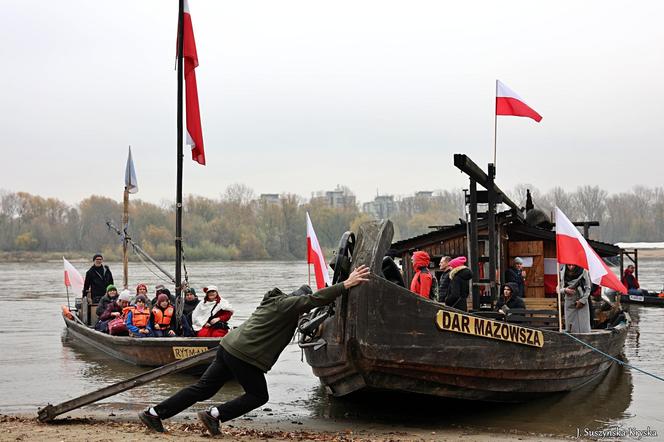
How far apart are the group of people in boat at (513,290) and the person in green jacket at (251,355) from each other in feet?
7.96

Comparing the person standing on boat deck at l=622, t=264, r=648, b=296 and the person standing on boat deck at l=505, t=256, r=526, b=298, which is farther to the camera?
the person standing on boat deck at l=622, t=264, r=648, b=296

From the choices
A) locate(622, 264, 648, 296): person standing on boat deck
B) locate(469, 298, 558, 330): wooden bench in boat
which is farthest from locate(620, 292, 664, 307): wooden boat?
locate(469, 298, 558, 330): wooden bench in boat

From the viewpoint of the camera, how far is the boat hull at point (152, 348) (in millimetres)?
12141

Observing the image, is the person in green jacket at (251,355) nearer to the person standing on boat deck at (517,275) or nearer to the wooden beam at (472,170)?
the wooden beam at (472,170)

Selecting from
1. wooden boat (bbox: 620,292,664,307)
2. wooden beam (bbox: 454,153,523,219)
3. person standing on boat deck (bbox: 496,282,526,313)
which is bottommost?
wooden boat (bbox: 620,292,664,307)

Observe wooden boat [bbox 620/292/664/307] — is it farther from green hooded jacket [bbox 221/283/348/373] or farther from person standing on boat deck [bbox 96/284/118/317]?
green hooded jacket [bbox 221/283/348/373]

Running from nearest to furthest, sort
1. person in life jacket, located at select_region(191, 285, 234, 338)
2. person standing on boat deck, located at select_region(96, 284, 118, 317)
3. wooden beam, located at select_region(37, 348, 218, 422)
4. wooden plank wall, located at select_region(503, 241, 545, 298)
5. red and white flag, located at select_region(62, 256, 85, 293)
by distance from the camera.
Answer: wooden beam, located at select_region(37, 348, 218, 422)
person in life jacket, located at select_region(191, 285, 234, 338)
person standing on boat deck, located at select_region(96, 284, 118, 317)
wooden plank wall, located at select_region(503, 241, 545, 298)
red and white flag, located at select_region(62, 256, 85, 293)

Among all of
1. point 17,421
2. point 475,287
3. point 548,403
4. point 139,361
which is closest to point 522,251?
point 475,287

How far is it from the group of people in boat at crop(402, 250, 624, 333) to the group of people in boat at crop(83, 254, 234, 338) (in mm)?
3026

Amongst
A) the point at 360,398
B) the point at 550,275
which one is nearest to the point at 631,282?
the point at 550,275

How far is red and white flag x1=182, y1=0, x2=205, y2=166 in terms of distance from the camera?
13.5 m

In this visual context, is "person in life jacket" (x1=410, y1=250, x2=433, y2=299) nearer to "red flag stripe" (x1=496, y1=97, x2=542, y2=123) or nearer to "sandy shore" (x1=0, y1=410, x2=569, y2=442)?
"sandy shore" (x1=0, y1=410, x2=569, y2=442)

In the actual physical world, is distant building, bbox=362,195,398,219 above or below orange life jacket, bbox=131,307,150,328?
above

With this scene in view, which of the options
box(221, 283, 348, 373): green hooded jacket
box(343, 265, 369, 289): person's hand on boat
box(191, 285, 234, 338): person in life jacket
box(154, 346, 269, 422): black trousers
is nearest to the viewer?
box(221, 283, 348, 373): green hooded jacket
